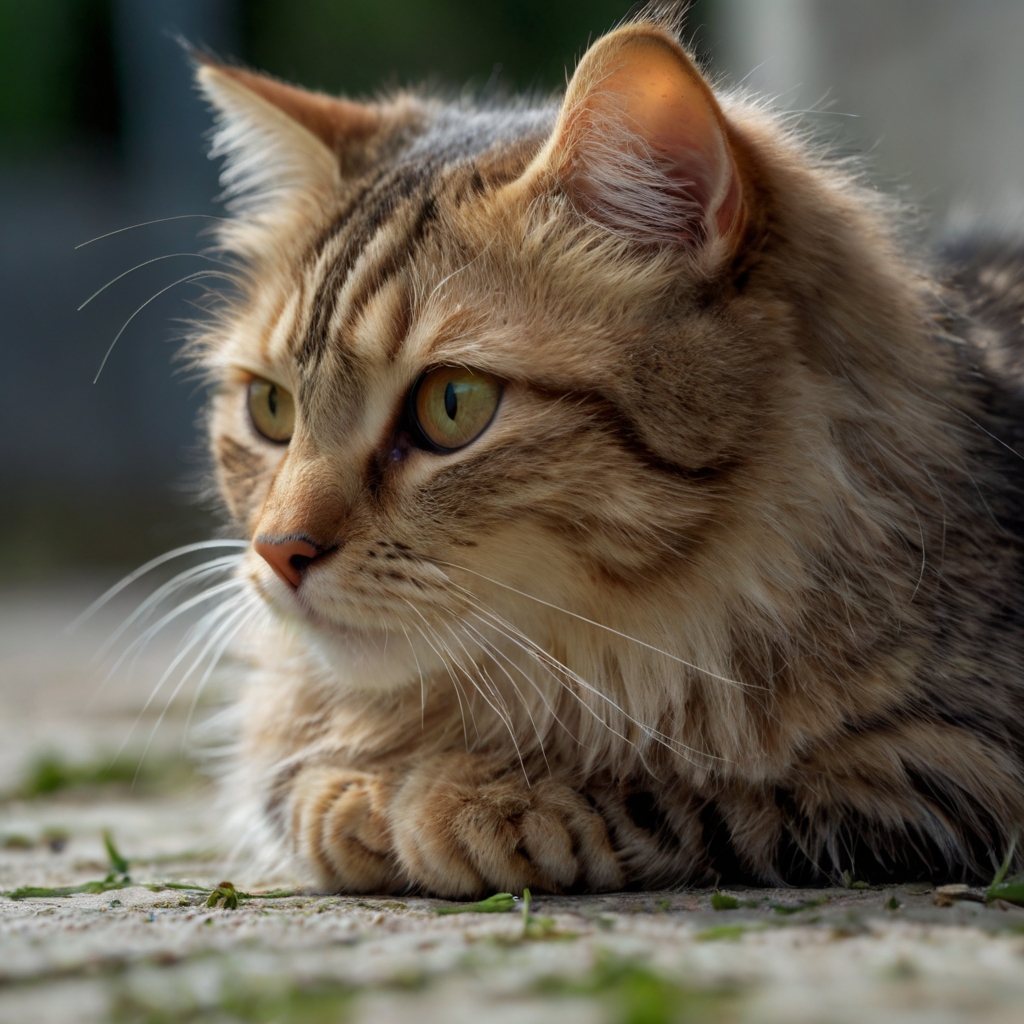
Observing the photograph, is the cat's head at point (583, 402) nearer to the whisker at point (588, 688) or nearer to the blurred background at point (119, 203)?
the whisker at point (588, 688)

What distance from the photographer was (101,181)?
8.22 m

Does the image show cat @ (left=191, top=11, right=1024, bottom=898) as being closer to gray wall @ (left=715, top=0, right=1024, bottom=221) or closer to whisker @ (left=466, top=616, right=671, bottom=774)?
whisker @ (left=466, top=616, right=671, bottom=774)

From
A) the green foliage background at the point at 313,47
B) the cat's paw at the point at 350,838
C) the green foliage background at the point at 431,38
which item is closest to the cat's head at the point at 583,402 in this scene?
the cat's paw at the point at 350,838

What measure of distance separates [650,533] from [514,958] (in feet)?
2.11

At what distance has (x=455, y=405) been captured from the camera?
5.02 feet

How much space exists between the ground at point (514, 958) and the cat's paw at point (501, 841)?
0.05 metres

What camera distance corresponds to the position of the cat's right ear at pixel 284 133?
82.8 inches

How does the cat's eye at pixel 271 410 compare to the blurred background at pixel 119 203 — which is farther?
the blurred background at pixel 119 203

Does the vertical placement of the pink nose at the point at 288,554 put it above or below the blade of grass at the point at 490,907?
above

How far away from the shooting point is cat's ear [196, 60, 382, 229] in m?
2.11

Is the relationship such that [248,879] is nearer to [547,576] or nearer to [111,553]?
[547,576]

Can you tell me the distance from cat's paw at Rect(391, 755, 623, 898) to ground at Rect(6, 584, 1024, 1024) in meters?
0.05

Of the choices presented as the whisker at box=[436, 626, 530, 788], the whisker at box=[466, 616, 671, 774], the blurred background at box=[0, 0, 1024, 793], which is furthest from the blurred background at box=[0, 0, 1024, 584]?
the whisker at box=[466, 616, 671, 774]

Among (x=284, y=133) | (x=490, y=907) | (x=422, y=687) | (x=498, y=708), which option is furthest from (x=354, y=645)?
(x=284, y=133)
